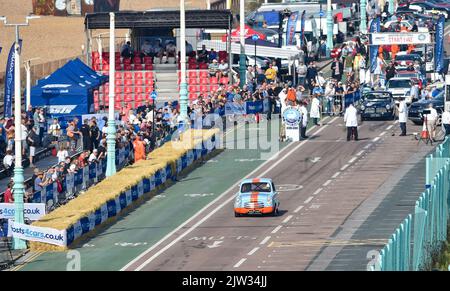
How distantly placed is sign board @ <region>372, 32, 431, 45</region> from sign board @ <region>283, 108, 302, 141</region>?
55.4 ft

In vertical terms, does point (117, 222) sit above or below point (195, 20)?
below

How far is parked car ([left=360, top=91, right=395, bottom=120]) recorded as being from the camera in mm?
61344

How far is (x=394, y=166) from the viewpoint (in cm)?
5162

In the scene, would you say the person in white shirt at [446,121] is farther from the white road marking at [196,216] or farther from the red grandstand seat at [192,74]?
the red grandstand seat at [192,74]

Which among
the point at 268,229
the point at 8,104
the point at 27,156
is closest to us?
the point at 268,229

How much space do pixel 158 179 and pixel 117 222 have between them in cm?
505

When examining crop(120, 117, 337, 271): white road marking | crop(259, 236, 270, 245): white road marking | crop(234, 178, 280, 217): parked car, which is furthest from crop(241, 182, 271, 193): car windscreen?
crop(259, 236, 270, 245): white road marking

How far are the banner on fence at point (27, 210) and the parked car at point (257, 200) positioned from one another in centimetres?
604

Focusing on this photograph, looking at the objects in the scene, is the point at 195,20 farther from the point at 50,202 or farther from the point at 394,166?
the point at 50,202

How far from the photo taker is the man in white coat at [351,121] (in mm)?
55312

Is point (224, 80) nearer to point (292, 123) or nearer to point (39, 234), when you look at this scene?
point (292, 123)

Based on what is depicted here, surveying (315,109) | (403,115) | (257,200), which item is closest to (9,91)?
(315,109)

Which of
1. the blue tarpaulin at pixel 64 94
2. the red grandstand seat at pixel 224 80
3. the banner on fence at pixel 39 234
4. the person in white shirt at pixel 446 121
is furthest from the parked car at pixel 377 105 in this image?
the banner on fence at pixel 39 234
